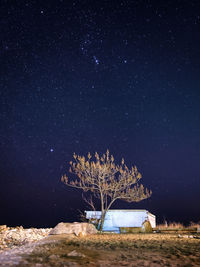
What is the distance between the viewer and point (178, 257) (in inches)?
195

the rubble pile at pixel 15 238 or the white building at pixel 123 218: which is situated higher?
the white building at pixel 123 218

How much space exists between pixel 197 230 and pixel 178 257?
10.3 metres

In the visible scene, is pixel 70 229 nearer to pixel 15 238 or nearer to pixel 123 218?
pixel 15 238

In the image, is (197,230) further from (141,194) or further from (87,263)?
(87,263)

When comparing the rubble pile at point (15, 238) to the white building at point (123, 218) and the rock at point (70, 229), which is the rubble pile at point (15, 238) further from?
the white building at point (123, 218)

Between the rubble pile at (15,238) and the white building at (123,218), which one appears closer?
the rubble pile at (15,238)

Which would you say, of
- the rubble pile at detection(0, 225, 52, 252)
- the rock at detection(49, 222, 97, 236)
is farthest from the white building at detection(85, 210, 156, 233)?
the rock at detection(49, 222, 97, 236)

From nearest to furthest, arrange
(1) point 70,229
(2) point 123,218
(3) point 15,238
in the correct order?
1. (1) point 70,229
2. (3) point 15,238
3. (2) point 123,218

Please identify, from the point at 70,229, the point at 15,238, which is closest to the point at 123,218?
the point at 70,229

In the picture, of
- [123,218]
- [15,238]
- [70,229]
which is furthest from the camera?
[123,218]

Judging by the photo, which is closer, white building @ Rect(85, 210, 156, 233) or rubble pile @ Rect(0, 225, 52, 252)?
rubble pile @ Rect(0, 225, 52, 252)

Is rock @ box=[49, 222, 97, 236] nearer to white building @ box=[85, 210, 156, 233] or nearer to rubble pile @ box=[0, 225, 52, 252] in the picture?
rubble pile @ box=[0, 225, 52, 252]

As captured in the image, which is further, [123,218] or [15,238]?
[123,218]

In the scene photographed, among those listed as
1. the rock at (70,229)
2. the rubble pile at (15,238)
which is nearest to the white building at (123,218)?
the rubble pile at (15,238)
